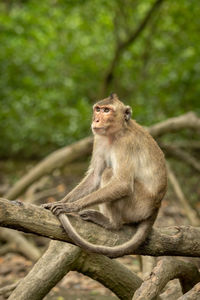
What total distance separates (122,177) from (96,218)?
0.42m

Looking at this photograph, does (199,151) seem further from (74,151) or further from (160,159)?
(160,159)

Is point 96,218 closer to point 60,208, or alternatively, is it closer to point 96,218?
point 96,218

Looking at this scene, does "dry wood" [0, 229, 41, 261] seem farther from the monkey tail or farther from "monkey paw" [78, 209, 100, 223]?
the monkey tail

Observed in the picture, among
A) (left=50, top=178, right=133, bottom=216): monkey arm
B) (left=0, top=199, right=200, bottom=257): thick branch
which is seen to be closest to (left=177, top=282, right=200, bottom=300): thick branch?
(left=0, top=199, right=200, bottom=257): thick branch

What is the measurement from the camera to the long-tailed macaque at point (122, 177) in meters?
4.07

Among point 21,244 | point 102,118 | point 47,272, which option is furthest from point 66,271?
point 21,244

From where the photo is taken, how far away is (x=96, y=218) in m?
4.06

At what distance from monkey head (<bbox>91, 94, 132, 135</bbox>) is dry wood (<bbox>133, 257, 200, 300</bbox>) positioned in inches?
49.7

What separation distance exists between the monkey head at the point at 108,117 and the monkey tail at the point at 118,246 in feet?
2.89

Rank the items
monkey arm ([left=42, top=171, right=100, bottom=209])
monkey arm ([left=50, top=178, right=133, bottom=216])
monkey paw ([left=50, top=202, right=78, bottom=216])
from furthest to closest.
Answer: monkey arm ([left=42, top=171, right=100, bottom=209]) → monkey arm ([left=50, top=178, right=133, bottom=216]) → monkey paw ([left=50, top=202, right=78, bottom=216])

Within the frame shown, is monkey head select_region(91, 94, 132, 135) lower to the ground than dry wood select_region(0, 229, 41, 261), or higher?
higher

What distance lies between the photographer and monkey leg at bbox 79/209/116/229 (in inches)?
158

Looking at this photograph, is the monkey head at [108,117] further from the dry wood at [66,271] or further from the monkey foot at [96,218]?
the dry wood at [66,271]

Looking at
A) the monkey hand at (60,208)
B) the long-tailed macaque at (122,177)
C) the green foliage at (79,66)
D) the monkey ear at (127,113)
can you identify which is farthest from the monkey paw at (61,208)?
the green foliage at (79,66)
